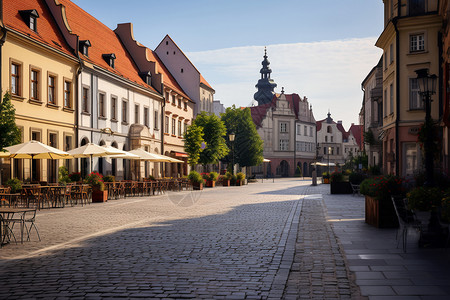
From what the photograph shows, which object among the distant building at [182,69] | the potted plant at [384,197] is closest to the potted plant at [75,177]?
the potted plant at [384,197]

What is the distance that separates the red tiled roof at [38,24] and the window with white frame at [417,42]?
20.0 m

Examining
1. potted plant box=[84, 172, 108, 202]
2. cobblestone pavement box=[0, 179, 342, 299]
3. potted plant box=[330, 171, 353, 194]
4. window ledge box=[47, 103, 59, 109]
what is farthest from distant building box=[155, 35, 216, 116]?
cobblestone pavement box=[0, 179, 342, 299]

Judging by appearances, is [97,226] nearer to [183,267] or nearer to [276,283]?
[183,267]

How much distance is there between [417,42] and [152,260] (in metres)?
24.7

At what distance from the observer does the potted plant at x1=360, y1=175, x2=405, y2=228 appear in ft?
40.5

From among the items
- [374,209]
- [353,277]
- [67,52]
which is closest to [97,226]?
[374,209]

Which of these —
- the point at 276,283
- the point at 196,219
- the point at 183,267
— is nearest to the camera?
the point at 276,283

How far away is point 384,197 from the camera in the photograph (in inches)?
489

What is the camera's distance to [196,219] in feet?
50.0

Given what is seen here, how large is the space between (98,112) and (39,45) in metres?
7.97

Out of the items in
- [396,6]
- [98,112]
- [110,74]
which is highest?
[396,6]

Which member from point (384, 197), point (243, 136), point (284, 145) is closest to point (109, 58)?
point (384, 197)

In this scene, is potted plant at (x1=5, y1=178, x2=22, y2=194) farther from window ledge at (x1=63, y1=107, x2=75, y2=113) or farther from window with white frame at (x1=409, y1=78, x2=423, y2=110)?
window with white frame at (x1=409, y1=78, x2=423, y2=110)

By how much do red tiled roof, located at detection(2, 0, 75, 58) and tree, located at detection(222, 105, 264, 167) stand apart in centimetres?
3659
